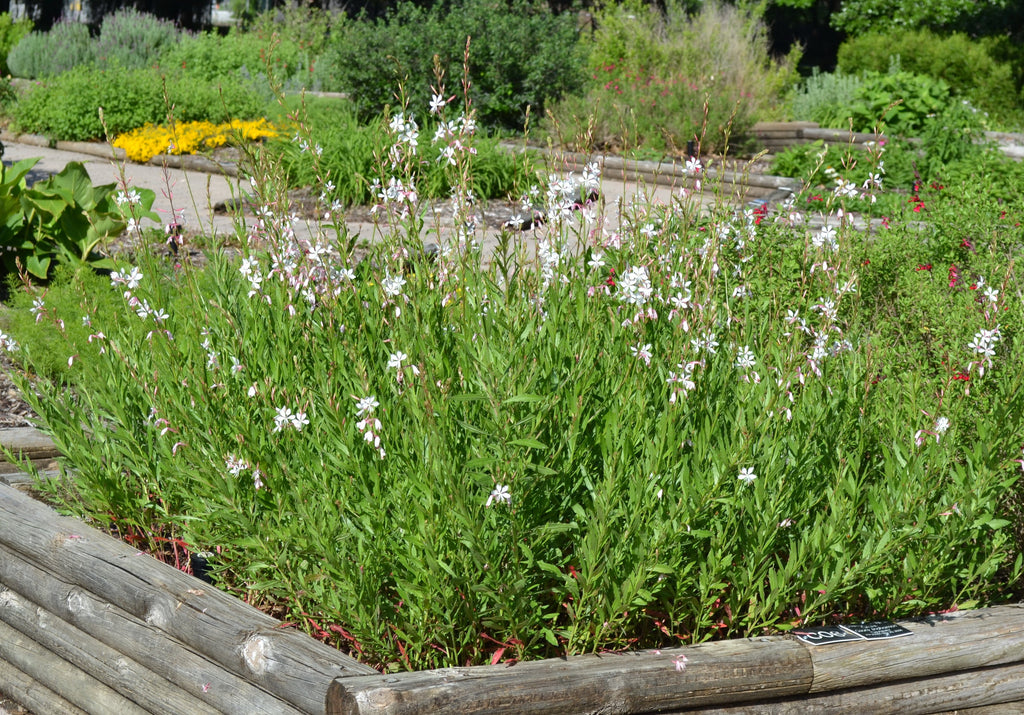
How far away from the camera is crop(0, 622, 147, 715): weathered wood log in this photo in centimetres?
324

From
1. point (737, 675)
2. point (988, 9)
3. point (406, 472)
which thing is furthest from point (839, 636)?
point (988, 9)

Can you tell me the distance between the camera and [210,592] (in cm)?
308

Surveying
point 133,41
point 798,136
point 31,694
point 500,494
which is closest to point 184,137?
point 798,136

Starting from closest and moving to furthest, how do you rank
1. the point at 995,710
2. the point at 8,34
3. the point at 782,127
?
the point at 995,710 → the point at 782,127 → the point at 8,34

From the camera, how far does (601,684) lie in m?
2.65

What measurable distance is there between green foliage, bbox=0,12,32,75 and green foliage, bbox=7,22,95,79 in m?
1.04

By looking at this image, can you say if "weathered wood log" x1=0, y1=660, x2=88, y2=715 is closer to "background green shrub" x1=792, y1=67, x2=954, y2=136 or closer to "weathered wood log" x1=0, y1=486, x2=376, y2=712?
"weathered wood log" x1=0, y1=486, x2=376, y2=712

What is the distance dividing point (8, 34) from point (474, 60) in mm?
12540

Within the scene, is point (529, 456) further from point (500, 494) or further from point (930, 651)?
point (930, 651)

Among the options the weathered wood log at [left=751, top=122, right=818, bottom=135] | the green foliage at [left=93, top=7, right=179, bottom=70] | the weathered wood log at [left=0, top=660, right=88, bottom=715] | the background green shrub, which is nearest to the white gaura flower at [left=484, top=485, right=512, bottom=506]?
the weathered wood log at [left=0, top=660, right=88, bottom=715]

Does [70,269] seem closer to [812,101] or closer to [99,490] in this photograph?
[99,490]

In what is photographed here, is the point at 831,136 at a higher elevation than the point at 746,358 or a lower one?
lower

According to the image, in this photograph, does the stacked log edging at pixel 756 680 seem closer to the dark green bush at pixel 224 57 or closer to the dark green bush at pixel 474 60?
the dark green bush at pixel 474 60

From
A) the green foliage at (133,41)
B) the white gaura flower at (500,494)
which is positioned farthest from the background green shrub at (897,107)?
the green foliage at (133,41)
